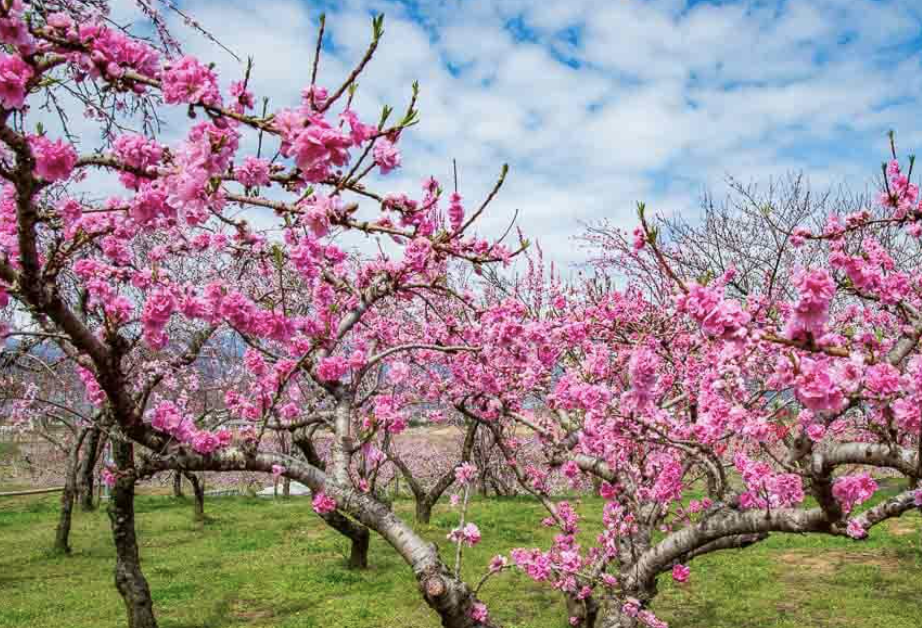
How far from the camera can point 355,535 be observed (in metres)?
10.2

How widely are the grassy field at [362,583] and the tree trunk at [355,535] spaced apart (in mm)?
219

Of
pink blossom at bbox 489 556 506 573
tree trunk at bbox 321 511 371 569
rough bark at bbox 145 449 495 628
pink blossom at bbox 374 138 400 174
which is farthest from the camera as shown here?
tree trunk at bbox 321 511 371 569

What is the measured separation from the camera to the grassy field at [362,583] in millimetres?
8133

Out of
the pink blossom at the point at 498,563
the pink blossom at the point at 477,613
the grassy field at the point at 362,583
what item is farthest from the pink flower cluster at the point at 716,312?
the grassy field at the point at 362,583

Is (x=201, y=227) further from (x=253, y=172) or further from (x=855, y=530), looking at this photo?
(x=855, y=530)

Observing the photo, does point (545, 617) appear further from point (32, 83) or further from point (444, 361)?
point (32, 83)

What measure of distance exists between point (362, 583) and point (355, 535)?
0.77 metres

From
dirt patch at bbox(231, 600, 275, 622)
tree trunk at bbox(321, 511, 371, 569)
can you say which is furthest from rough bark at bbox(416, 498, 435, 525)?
dirt patch at bbox(231, 600, 275, 622)

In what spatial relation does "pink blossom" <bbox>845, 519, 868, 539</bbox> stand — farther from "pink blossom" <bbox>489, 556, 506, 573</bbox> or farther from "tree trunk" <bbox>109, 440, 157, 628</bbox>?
"tree trunk" <bbox>109, 440, 157, 628</bbox>

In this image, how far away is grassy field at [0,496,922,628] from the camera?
8133 millimetres

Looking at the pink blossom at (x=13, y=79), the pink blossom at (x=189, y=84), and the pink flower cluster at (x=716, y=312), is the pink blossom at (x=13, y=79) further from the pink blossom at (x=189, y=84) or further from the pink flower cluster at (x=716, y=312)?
the pink flower cluster at (x=716, y=312)

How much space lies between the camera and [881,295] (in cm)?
451

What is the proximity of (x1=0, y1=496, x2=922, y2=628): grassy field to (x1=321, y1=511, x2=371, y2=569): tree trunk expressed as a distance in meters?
0.22

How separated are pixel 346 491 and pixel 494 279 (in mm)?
8037
